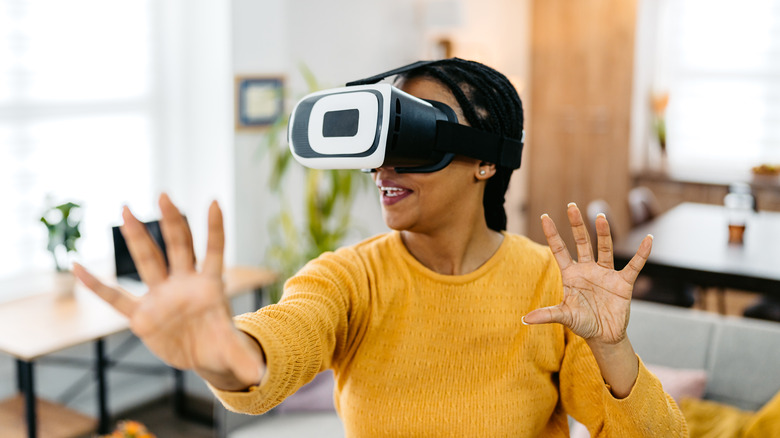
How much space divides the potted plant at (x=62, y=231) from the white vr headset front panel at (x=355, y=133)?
199 cm

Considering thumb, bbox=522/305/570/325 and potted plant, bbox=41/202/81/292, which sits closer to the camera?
thumb, bbox=522/305/570/325

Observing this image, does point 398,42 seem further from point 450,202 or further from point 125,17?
point 450,202

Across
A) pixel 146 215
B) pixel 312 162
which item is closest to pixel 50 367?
pixel 146 215

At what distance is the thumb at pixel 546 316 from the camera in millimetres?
940

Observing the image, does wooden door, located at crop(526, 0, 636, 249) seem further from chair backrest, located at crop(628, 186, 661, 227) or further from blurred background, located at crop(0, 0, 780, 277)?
chair backrest, located at crop(628, 186, 661, 227)

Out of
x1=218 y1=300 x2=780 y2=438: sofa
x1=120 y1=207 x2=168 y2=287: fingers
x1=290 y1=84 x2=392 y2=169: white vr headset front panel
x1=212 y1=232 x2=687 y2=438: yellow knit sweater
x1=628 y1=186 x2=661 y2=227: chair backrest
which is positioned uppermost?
x1=290 y1=84 x2=392 y2=169: white vr headset front panel

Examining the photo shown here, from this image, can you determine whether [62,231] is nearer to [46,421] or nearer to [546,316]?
[46,421]

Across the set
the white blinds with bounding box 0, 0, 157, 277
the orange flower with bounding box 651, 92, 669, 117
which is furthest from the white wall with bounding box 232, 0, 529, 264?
the orange flower with bounding box 651, 92, 669, 117

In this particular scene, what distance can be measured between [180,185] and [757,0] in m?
3.65

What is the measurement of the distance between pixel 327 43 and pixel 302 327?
2886 mm

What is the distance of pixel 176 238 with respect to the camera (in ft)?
2.36

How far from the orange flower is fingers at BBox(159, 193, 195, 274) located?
15.6ft

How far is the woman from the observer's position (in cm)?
97

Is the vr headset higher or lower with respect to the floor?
higher
